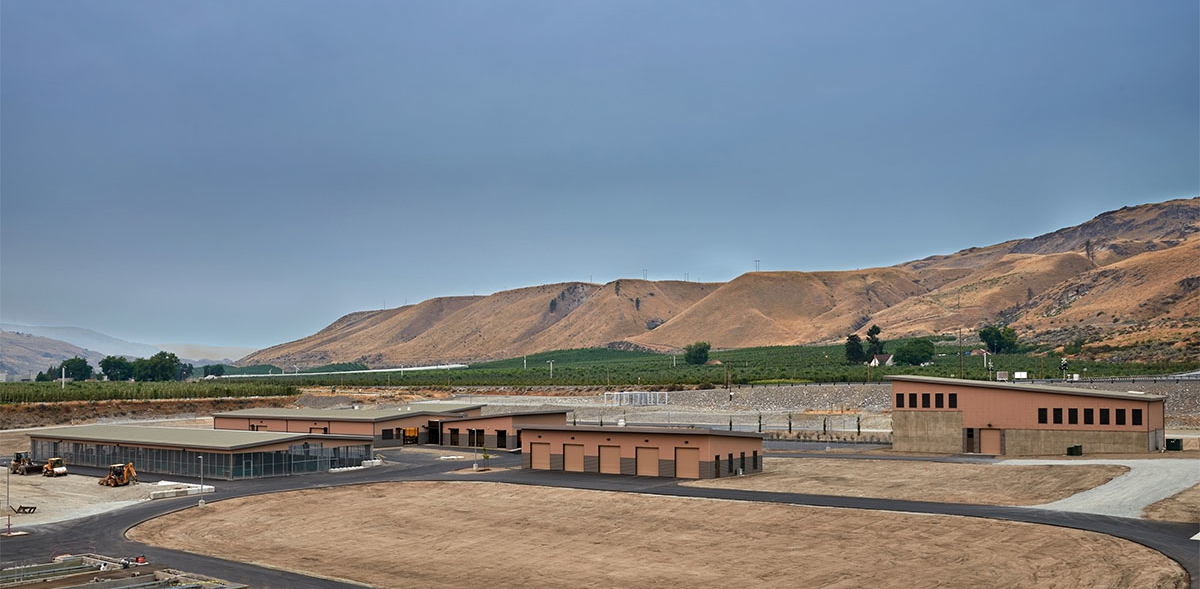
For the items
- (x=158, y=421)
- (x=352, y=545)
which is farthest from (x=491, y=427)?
(x=158, y=421)

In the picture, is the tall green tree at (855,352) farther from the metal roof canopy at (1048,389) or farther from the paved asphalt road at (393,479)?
the paved asphalt road at (393,479)

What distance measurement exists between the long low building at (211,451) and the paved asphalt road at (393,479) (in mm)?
1859

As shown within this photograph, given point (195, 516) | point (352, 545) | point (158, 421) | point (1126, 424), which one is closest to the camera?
point (352, 545)

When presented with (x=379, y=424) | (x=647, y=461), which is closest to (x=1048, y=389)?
(x=647, y=461)

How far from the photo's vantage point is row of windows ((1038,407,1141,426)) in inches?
2894

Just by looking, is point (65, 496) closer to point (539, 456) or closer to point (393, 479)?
point (393, 479)

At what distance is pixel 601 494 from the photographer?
6131 centimetres

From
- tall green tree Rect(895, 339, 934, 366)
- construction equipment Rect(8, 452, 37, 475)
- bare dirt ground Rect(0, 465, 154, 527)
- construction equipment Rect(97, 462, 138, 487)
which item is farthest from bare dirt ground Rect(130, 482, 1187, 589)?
tall green tree Rect(895, 339, 934, 366)

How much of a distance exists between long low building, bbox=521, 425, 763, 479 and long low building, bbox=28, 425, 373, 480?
14865 mm

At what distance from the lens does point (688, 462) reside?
68500 millimetres

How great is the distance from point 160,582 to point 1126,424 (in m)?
64.1

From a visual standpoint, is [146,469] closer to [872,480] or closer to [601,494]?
[601,494]

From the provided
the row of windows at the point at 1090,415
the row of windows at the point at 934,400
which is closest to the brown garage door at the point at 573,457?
the row of windows at the point at 934,400

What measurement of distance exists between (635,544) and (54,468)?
4883 centimetres
